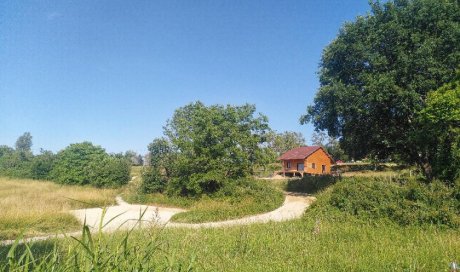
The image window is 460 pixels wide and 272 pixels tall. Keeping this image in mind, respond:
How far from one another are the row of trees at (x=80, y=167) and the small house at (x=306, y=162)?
22.0 m

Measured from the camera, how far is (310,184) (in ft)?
93.5

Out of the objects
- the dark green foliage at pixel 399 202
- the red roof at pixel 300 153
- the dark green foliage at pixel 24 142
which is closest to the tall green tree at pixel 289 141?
the red roof at pixel 300 153

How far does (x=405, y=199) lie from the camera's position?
35.6ft

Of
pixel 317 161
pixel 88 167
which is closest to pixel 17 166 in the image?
pixel 88 167

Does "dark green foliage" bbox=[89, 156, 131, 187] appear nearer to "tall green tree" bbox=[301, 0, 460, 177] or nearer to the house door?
"tall green tree" bbox=[301, 0, 460, 177]

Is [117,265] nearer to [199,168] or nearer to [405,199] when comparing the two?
[405,199]

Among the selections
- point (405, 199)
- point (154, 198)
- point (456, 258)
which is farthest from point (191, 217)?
point (456, 258)

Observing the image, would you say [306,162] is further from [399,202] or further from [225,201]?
[399,202]

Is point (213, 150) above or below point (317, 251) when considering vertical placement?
above

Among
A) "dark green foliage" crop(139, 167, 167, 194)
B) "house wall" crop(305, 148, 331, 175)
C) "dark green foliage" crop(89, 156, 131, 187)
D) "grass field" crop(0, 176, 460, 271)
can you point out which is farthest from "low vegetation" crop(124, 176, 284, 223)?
"house wall" crop(305, 148, 331, 175)

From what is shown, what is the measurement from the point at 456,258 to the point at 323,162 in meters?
41.6

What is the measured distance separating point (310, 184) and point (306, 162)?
14.6 meters

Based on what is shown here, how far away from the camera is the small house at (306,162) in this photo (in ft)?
141

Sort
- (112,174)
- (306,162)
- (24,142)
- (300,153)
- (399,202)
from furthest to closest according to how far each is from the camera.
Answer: (24,142), (300,153), (306,162), (112,174), (399,202)
